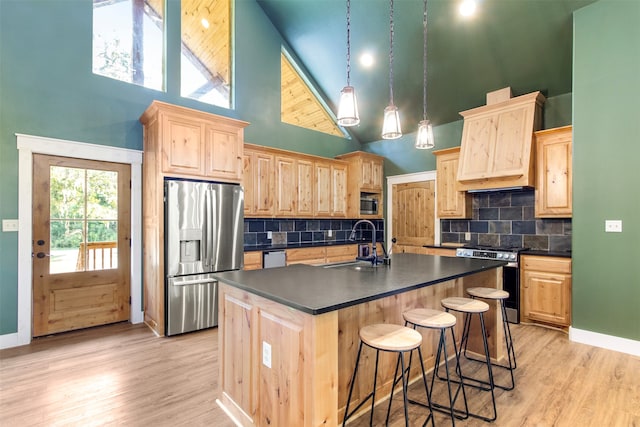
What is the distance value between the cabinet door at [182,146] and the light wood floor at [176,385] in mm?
1904

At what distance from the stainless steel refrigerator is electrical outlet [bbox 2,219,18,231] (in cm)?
144

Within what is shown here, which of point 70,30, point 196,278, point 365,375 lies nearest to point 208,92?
point 70,30

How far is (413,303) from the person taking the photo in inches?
99.6

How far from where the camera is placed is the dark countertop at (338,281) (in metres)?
1.53

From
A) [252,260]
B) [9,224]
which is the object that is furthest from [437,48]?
[9,224]

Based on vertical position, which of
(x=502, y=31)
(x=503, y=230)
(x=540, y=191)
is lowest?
(x=503, y=230)

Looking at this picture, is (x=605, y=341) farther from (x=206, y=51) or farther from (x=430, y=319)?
(x=206, y=51)

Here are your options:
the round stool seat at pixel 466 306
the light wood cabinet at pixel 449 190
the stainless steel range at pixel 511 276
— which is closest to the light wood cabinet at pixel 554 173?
the stainless steel range at pixel 511 276

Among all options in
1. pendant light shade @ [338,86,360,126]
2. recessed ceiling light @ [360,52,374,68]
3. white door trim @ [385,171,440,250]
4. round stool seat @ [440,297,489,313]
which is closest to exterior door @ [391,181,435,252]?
white door trim @ [385,171,440,250]

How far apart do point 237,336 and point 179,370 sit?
1.17 m

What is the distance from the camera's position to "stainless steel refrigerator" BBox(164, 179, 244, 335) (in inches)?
140

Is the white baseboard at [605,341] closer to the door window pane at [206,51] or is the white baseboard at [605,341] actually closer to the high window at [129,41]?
the door window pane at [206,51]

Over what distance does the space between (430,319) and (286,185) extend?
3.50m

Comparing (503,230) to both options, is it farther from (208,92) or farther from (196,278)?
(208,92)
